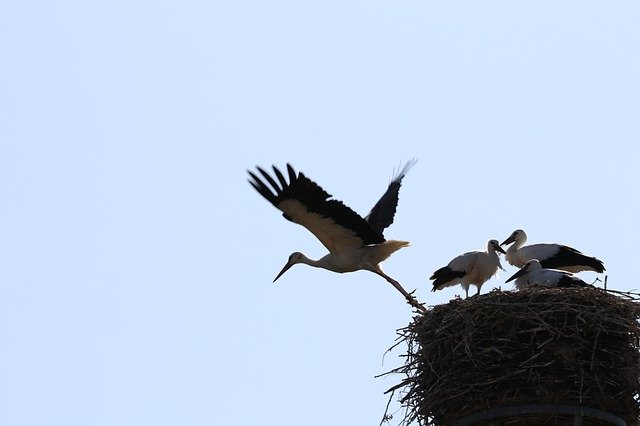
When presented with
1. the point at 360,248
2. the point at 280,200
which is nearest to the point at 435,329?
the point at 280,200

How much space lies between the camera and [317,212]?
14.3m

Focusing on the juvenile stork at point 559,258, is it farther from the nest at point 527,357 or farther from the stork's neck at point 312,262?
the nest at point 527,357

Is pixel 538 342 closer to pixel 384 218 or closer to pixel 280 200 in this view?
pixel 280 200

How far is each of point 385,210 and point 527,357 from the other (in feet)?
19.6

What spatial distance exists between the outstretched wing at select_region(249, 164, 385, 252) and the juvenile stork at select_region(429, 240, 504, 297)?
35.6 inches

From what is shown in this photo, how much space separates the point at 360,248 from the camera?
50.6 ft

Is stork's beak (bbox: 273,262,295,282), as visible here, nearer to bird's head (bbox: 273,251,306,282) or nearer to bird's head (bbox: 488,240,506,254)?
bird's head (bbox: 273,251,306,282)

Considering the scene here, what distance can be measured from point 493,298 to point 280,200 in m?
3.36

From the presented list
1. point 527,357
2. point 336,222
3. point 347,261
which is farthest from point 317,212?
point 527,357

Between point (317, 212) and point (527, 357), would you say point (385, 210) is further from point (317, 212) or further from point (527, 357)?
point (527, 357)

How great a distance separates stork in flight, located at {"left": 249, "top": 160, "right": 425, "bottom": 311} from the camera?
13.7 m

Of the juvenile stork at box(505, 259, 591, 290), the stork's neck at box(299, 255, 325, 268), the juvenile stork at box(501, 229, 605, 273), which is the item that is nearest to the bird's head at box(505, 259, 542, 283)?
the juvenile stork at box(505, 259, 591, 290)

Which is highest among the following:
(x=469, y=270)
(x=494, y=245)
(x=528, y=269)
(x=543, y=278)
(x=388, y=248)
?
(x=388, y=248)

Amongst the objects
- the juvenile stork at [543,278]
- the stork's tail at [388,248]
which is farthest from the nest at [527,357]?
the stork's tail at [388,248]
